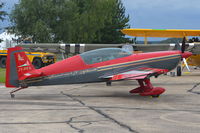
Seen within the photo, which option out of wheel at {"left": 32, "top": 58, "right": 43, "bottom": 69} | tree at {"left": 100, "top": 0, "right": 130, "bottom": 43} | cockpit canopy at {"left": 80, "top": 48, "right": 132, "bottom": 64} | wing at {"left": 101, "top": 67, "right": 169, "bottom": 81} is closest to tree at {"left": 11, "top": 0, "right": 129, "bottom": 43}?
tree at {"left": 100, "top": 0, "right": 130, "bottom": 43}

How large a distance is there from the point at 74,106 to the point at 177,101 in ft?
10.2

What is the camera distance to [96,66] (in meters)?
10.9

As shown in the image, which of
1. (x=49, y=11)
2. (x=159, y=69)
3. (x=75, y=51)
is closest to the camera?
(x=159, y=69)

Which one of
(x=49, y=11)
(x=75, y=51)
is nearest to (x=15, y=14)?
(x=49, y=11)

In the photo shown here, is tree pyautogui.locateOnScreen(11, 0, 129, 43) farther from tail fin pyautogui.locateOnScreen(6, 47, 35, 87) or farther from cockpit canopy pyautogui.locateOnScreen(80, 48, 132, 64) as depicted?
tail fin pyautogui.locateOnScreen(6, 47, 35, 87)

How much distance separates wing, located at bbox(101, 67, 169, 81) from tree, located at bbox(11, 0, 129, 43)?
41433 millimetres

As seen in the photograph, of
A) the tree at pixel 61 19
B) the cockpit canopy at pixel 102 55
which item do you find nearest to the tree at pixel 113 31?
the tree at pixel 61 19

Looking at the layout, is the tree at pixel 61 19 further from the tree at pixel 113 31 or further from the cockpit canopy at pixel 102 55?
the cockpit canopy at pixel 102 55

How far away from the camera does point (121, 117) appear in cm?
716

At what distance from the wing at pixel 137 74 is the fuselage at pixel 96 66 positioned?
27cm

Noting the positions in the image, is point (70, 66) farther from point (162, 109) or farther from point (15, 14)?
point (15, 14)

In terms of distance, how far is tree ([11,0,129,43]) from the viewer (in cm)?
5203

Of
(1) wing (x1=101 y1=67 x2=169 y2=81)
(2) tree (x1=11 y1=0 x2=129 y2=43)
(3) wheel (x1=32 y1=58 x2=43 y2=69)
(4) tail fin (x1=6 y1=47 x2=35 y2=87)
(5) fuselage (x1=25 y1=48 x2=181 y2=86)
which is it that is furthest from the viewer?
(2) tree (x1=11 y1=0 x2=129 y2=43)

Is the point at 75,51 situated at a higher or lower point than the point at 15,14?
lower
